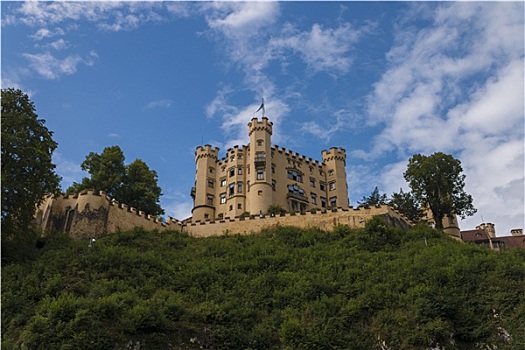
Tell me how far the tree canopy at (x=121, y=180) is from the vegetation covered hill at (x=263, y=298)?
592 inches

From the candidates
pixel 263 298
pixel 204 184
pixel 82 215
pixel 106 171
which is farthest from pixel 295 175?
pixel 263 298

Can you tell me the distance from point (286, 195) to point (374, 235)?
25.1m

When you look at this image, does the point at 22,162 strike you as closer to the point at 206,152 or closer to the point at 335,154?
the point at 206,152

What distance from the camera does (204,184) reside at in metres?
72.8

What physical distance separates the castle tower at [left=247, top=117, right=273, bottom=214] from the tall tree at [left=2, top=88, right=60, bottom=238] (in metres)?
30.9

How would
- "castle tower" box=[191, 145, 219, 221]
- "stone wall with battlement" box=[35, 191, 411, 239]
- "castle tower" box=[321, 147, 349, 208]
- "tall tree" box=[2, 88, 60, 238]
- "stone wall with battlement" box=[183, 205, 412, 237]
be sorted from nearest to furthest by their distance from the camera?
"tall tree" box=[2, 88, 60, 238] < "stone wall with battlement" box=[35, 191, 411, 239] < "stone wall with battlement" box=[183, 205, 412, 237] < "castle tower" box=[191, 145, 219, 221] < "castle tower" box=[321, 147, 349, 208]

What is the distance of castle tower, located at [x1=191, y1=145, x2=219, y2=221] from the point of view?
7131 centimetres

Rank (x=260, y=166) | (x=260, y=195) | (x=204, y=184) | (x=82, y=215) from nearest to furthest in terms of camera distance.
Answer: (x=82, y=215), (x=260, y=195), (x=260, y=166), (x=204, y=184)

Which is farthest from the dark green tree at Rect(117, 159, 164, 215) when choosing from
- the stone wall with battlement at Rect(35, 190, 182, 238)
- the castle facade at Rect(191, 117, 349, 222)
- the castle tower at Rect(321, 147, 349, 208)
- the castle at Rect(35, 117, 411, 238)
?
the castle tower at Rect(321, 147, 349, 208)

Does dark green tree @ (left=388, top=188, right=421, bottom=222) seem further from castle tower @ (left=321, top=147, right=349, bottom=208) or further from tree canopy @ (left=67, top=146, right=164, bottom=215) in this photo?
tree canopy @ (left=67, top=146, right=164, bottom=215)

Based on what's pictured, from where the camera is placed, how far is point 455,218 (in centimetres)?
6450

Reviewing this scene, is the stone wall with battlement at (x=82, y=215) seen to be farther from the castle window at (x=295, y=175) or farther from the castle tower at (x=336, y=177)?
the castle tower at (x=336, y=177)

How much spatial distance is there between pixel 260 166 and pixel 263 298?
36718mm

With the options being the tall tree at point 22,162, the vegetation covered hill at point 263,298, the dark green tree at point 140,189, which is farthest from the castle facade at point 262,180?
the tall tree at point 22,162
